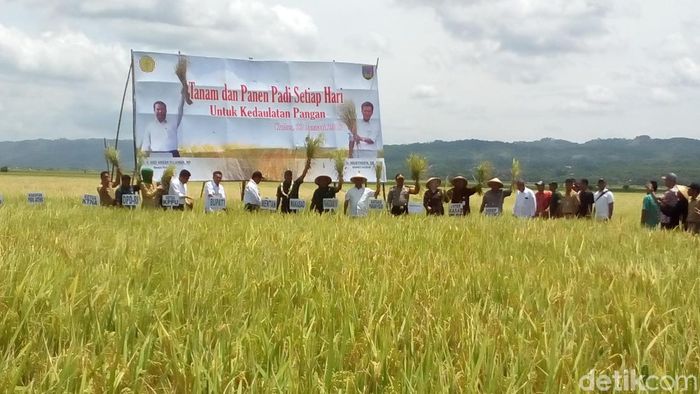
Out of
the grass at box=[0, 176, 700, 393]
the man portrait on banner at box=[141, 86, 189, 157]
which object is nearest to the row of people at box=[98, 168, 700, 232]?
the man portrait on banner at box=[141, 86, 189, 157]

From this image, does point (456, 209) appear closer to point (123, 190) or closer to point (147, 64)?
point (123, 190)

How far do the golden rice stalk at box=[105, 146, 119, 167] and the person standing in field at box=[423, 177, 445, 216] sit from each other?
5509mm

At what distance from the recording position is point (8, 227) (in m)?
5.39

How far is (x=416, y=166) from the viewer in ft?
39.7

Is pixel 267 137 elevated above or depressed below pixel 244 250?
above

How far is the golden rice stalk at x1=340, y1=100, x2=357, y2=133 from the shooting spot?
14375mm

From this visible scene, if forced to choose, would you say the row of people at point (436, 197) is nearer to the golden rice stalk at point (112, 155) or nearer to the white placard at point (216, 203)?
the white placard at point (216, 203)

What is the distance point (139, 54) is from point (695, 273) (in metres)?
11.2

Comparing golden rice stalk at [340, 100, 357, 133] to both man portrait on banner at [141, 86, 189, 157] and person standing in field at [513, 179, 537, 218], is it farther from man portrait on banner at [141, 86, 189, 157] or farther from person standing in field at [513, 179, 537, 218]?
person standing in field at [513, 179, 537, 218]

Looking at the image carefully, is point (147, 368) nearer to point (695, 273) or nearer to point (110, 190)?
point (695, 273)

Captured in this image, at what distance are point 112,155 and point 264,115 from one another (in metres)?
3.65

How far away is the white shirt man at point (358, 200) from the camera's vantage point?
33.4 ft

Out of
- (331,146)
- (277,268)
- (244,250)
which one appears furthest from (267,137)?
(277,268)

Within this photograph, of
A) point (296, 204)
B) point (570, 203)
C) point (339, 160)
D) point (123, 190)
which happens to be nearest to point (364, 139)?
point (339, 160)
